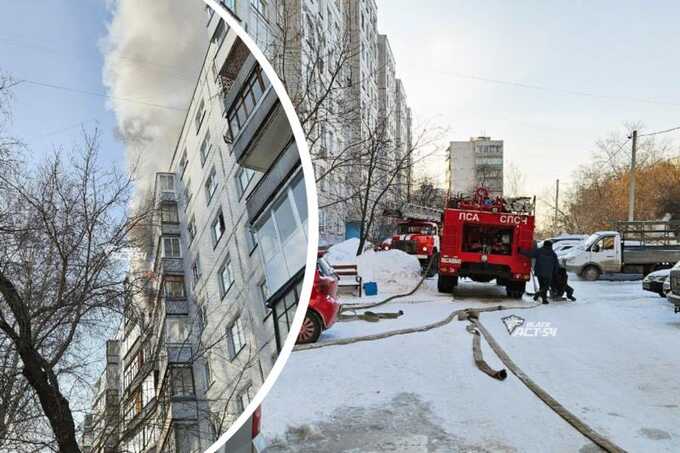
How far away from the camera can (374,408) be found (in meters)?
5.33

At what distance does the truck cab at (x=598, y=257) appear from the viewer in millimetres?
21203

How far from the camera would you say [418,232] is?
75.2 feet

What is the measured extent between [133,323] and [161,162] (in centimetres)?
31

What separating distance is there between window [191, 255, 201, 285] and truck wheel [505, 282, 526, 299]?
1383 centimetres

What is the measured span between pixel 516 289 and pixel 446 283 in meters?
1.77

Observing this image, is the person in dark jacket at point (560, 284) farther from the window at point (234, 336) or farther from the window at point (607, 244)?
the window at point (234, 336)

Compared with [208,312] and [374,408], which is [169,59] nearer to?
[208,312]

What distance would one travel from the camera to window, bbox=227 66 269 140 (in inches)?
43.7

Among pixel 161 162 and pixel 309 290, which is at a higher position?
pixel 161 162

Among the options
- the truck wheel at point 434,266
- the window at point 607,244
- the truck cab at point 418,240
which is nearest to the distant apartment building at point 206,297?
the truck wheel at point 434,266

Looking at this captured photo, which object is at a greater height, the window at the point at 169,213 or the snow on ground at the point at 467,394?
the window at the point at 169,213

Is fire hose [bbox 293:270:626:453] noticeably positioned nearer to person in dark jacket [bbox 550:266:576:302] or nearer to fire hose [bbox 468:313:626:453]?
fire hose [bbox 468:313:626:453]

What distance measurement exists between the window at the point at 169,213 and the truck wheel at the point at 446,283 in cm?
1378

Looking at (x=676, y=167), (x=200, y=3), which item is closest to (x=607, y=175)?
(x=676, y=167)
